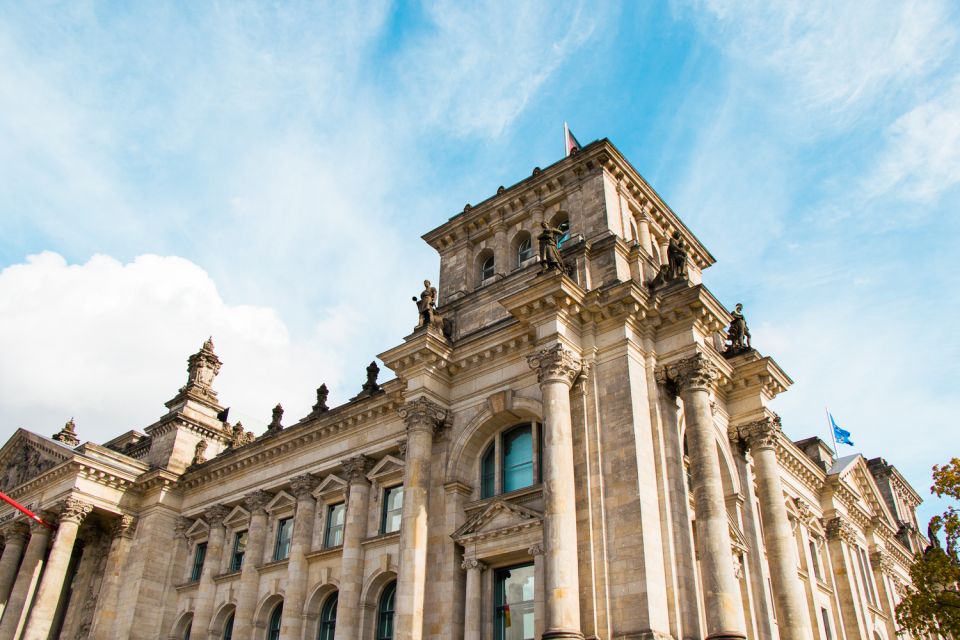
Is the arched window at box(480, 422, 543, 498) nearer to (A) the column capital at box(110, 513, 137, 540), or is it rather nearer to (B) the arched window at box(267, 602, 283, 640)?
(B) the arched window at box(267, 602, 283, 640)

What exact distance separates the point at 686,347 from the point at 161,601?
→ 25.6 meters

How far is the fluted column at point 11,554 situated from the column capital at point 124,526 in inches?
179

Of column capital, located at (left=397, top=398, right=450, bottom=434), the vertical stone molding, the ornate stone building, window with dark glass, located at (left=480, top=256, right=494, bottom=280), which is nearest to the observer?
the ornate stone building

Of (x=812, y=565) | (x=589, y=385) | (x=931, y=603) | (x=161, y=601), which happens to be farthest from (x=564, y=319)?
(x=161, y=601)

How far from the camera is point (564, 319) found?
22516 millimetres

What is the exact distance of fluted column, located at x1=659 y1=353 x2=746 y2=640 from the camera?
1842 centimetres

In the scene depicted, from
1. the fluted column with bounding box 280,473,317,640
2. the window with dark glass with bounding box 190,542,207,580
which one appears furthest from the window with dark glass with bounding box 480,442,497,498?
the window with dark glass with bounding box 190,542,207,580

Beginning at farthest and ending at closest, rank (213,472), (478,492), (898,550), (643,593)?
1. (898,550)
2. (213,472)
3. (478,492)
4. (643,593)

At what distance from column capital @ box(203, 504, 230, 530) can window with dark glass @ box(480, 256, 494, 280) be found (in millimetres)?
15644

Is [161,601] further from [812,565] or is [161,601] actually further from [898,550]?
[898,550]

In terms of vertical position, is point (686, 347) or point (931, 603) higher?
point (686, 347)

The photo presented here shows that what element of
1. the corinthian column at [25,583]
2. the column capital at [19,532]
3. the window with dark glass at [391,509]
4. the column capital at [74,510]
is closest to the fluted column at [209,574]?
the column capital at [74,510]

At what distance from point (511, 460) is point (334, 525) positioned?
9.16 m

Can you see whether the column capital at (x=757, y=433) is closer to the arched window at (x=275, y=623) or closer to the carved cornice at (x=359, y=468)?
the carved cornice at (x=359, y=468)
